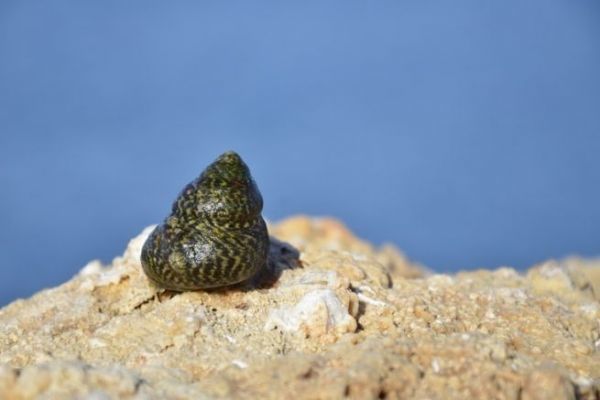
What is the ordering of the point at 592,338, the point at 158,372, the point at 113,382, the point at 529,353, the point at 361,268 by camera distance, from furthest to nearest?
→ the point at 361,268, the point at 592,338, the point at 529,353, the point at 158,372, the point at 113,382

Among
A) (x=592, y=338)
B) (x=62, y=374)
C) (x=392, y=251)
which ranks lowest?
(x=62, y=374)

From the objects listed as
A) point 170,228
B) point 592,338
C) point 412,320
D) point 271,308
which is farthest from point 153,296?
point 592,338

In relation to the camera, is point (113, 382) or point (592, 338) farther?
point (592, 338)

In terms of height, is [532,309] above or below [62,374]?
above

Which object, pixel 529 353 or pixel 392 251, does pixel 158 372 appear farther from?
pixel 392 251

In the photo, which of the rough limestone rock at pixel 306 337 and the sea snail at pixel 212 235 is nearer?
the rough limestone rock at pixel 306 337

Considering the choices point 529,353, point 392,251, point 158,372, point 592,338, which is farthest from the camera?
point 392,251
